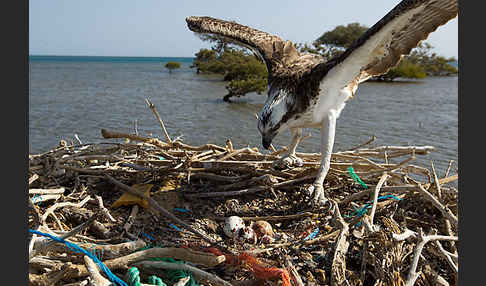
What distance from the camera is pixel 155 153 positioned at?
411 cm

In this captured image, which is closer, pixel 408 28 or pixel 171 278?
pixel 171 278

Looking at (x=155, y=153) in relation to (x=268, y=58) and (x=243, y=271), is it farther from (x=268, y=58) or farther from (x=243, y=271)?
(x=243, y=271)

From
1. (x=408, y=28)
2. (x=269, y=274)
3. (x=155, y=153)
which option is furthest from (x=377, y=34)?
(x=155, y=153)

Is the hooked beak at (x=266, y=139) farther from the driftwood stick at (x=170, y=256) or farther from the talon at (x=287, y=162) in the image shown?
the driftwood stick at (x=170, y=256)

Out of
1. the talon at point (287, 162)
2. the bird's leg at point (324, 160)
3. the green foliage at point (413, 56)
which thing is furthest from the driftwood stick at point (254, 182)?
the green foliage at point (413, 56)

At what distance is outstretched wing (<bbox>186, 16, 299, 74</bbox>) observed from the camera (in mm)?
3900

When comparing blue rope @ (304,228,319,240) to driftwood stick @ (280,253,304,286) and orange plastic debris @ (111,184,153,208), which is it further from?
orange plastic debris @ (111,184,153,208)

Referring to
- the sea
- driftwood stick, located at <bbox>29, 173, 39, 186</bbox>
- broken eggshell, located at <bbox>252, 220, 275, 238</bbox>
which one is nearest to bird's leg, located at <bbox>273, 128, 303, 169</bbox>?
broken eggshell, located at <bbox>252, 220, 275, 238</bbox>

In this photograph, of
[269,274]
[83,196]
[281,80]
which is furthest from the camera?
[281,80]

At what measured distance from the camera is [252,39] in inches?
158

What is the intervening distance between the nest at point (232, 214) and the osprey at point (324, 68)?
1.36 ft

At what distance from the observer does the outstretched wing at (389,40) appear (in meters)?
2.62

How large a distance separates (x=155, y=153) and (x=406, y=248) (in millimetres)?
2702

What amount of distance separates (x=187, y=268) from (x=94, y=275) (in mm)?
510
